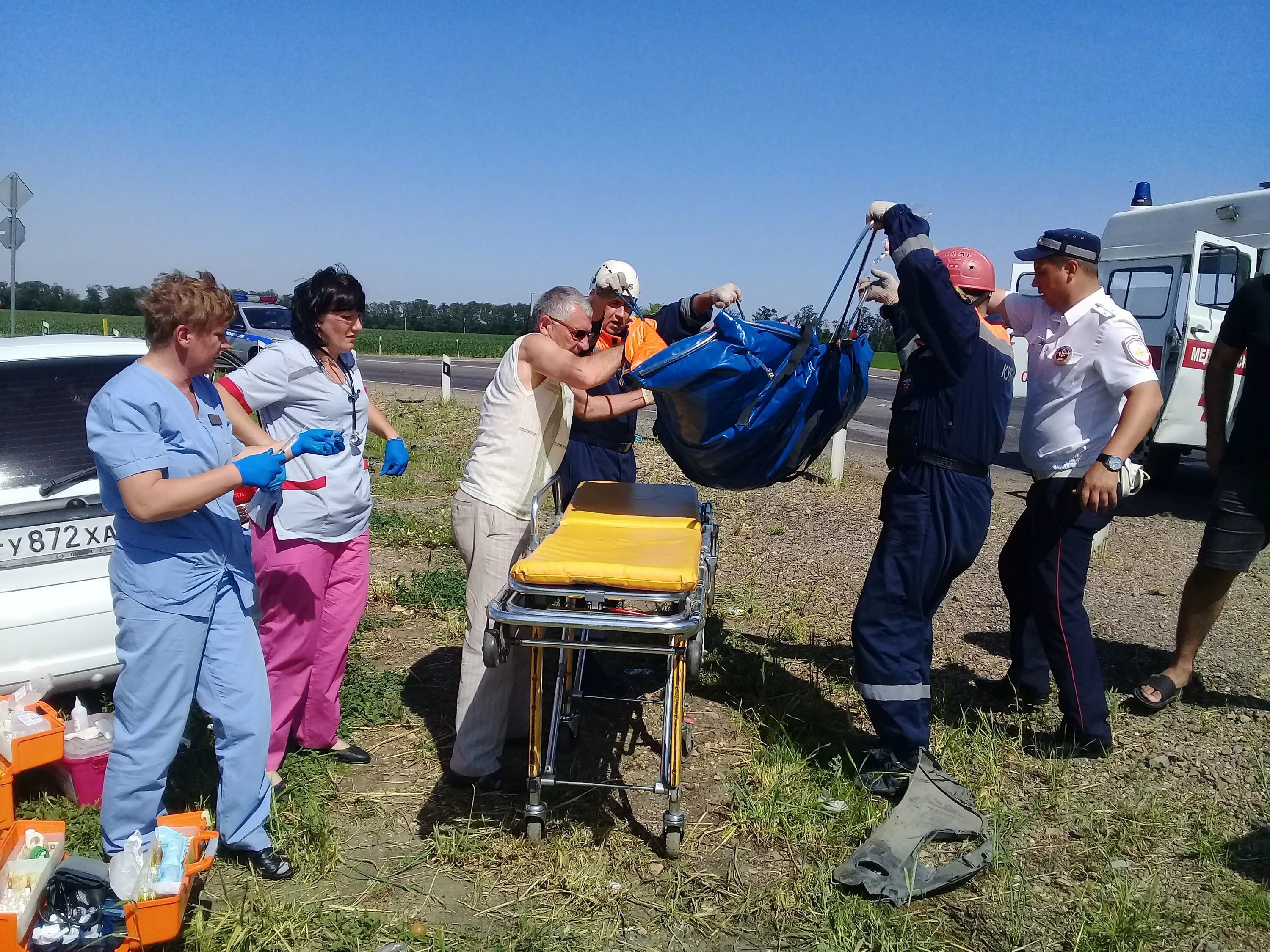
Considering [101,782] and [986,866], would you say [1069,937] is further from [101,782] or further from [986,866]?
[101,782]

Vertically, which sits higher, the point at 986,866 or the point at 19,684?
the point at 19,684

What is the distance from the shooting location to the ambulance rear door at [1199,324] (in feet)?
30.1

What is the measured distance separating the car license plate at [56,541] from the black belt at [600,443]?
207cm

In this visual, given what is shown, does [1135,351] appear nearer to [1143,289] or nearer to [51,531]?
[51,531]

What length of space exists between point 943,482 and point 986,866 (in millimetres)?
1404

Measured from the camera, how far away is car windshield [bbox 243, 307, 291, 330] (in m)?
21.5

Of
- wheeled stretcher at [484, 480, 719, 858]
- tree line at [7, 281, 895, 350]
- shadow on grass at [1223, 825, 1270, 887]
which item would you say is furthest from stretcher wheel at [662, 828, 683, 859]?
tree line at [7, 281, 895, 350]

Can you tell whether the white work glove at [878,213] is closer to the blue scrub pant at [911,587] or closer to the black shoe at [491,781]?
the blue scrub pant at [911,587]

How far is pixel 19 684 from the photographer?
11.1 ft

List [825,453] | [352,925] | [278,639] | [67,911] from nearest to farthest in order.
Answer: [67,911], [352,925], [278,639], [825,453]

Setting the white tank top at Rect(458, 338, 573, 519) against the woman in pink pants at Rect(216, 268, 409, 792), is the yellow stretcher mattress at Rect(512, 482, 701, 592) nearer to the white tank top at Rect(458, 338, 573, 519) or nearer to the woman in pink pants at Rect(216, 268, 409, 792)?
the white tank top at Rect(458, 338, 573, 519)

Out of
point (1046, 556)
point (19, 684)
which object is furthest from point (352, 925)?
point (1046, 556)

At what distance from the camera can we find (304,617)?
3553mm

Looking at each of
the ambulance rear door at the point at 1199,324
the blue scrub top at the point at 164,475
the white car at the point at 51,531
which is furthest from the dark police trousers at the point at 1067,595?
the ambulance rear door at the point at 1199,324
